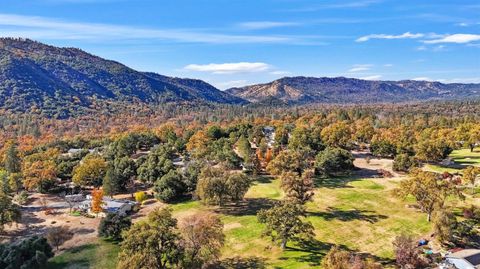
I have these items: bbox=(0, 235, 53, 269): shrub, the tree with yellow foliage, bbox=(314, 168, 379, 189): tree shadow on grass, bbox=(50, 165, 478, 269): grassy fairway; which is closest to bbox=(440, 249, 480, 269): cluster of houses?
bbox=(50, 165, 478, 269): grassy fairway

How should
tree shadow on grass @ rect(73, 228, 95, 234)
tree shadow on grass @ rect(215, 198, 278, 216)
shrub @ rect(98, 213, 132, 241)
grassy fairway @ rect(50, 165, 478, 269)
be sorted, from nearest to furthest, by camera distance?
grassy fairway @ rect(50, 165, 478, 269) < shrub @ rect(98, 213, 132, 241) < tree shadow on grass @ rect(73, 228, 95, 234) < tree shadow on grass @ rect(215, 198, 278, 216)

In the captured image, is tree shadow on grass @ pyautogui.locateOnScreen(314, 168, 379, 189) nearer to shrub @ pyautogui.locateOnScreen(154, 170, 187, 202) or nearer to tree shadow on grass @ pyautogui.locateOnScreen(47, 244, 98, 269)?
shrub @ pyautogui.locateOnScreen(154, 170, 187, 202)

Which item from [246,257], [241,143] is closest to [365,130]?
[241,143]

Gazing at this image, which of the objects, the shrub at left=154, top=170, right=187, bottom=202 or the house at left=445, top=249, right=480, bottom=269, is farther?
the shrub at left=154, top=170, right=187, bottom=202

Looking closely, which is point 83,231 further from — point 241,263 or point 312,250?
point 312,250

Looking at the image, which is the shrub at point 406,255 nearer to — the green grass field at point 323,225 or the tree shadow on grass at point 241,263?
the green grass field at point 323,225

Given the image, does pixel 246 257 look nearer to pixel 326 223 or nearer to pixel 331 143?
pixel 326 223

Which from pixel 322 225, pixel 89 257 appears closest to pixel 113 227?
pixel 89 257
